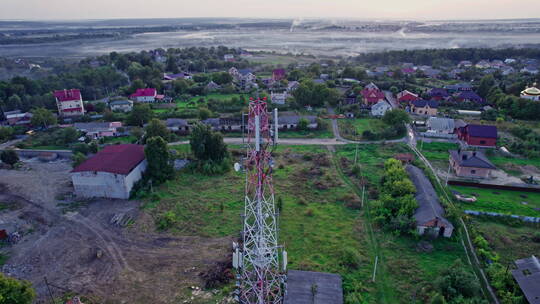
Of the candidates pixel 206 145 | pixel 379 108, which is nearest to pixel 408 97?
pixel 379 108

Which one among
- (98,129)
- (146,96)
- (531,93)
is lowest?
(98,129)

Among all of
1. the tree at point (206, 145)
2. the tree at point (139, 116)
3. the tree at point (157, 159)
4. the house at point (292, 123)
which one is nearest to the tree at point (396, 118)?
the house at point (292, 123)

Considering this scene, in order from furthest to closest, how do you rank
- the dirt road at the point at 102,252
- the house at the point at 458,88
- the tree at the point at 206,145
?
the house at the point at 458,88 < the tree at the point at 206,145 < the dirt road at the point at 102,252

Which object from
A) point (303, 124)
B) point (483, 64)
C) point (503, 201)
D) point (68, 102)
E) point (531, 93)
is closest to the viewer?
point (503, 201)

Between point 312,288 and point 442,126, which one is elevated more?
point 442,126

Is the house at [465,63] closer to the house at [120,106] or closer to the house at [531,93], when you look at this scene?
the house at [531,93]

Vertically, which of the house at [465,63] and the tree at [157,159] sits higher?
the house at [465,63]

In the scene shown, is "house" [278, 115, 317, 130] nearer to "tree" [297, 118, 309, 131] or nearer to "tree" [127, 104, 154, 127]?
"tree" [297, 118, 309, 131]

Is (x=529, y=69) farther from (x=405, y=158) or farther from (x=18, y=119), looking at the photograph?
(x=18, y=119)
